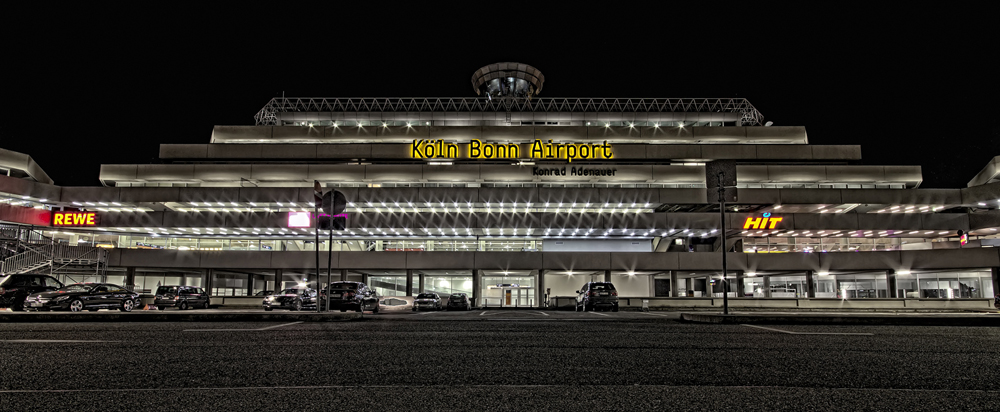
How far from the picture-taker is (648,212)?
156 ft

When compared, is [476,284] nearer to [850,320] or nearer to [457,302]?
[457,302]

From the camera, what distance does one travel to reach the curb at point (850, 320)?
1087 centimetres

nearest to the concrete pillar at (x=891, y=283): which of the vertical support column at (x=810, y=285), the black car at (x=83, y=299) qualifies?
the vertical support column at (x=810, y=285)

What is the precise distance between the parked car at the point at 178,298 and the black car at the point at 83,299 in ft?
16.2

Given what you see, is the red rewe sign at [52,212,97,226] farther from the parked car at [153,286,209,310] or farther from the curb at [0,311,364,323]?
the curb at [0,311,364,323]

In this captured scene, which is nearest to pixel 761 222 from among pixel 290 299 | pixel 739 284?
pixel 739 284

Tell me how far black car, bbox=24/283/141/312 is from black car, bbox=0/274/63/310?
82 cm

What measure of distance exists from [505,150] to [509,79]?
40.8ft

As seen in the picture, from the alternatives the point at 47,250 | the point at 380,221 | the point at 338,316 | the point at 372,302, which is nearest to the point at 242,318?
the point at 338,316

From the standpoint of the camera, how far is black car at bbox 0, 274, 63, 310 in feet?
73.6

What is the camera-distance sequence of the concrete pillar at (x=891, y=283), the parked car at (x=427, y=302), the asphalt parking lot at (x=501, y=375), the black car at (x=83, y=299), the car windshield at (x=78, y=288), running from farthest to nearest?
1. the concrete pillar at (x=891, y=283)
2. the parked car at (x=427, y=302)
3. the car windshield at (x=78, y=288)
4. the black car at (x=83, y=299)
5. the asphalt parking lot at (x=501, y=375)

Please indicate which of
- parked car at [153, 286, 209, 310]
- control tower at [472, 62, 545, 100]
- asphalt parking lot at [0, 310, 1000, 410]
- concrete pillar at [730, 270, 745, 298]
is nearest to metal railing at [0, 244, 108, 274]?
parked car at [153, 286, 209, 310]

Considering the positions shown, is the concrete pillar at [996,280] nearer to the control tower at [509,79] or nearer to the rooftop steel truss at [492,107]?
the rooftop steel truss at [492,107]

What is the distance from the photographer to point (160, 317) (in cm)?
1241
